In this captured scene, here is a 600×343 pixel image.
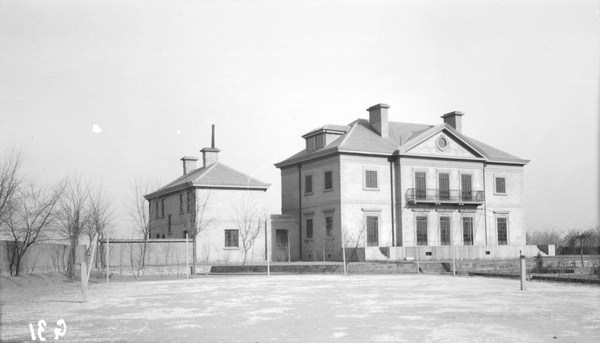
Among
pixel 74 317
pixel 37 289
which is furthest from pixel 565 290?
pixel 37 289

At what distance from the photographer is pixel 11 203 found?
25.6m

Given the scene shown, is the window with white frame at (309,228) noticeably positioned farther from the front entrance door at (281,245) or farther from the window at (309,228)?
the front entrance door at (281,245)

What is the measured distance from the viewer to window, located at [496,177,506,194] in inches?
2010

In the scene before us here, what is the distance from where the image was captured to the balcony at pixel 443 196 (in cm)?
4650

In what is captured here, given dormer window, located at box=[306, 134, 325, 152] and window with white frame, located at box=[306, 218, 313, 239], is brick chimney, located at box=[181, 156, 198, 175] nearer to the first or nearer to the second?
dormer window, located at box=[306, 134, 325, 152]

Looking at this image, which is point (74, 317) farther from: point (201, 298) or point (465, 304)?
point (465, 304)

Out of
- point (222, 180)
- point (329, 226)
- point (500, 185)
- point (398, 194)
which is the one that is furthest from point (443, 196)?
point (222, 180)

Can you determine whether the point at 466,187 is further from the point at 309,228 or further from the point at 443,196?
the point at 309,228

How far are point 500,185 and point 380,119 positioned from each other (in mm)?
11238

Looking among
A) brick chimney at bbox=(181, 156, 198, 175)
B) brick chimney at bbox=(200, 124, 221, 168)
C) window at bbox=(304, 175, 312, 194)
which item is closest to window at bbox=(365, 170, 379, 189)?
window at bbox=(304, 175, 312, 194)

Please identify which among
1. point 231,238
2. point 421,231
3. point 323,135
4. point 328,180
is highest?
point 323,135

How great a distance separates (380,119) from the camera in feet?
159

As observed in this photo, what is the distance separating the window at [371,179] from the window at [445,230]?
592 centimetres

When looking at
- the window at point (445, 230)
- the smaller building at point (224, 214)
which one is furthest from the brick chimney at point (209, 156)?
the window at point (445, 230)
